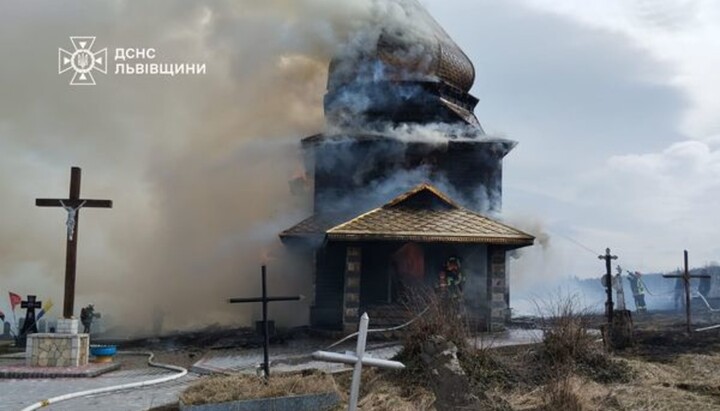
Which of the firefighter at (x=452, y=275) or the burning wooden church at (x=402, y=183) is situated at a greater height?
the burning wooden church at (x=402, y=183)

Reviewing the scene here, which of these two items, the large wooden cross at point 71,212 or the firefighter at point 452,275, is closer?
the large wooden cross at point 71,212

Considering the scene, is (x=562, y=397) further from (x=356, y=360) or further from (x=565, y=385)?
(x=356, y=360)

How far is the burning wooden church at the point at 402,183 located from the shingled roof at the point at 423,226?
1.3 inches

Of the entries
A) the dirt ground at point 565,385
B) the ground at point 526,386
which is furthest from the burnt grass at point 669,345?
the dirt ground at point 565,385

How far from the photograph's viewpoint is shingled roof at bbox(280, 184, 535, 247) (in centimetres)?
1836

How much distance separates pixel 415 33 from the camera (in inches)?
976

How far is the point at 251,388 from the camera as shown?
9.35 meters

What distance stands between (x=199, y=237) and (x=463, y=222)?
13100 mm

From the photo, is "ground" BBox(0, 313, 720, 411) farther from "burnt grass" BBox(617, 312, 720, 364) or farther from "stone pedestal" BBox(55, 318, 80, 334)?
"stone pedestal" BBox(55, 318, 80, 334)

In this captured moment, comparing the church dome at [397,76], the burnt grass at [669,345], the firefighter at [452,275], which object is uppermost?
the church dome at [397,76]

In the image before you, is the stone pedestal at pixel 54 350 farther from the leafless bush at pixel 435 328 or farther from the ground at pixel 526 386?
the leafless bush at pixel 435 328

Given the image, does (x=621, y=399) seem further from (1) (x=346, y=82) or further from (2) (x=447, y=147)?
(1) (x=346, y=82)

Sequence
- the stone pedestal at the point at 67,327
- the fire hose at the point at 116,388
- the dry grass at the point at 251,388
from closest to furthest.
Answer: the dry grass at the point at 251,388, the fire hose at the point at 116,388, the stone pedestal at the point at 67,327

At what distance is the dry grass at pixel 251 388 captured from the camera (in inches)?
354
